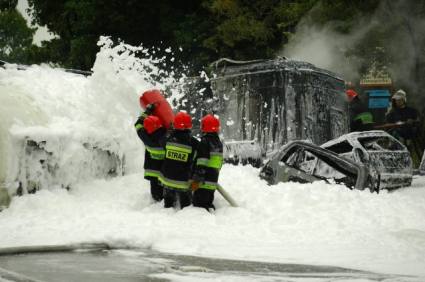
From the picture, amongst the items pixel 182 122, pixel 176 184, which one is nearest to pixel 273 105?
pixel 182 122

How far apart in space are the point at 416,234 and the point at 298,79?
6616mm

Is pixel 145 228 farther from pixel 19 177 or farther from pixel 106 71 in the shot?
pixel 106 71

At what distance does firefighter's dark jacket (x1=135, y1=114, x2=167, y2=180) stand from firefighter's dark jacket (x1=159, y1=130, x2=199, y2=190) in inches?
13.8

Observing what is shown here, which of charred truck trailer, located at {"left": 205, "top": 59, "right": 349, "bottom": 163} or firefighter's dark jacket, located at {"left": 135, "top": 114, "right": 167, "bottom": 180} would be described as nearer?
firefighter's dark jacket, located at {"left": 135, "top": 114, "right": 167, "bottom": 180}

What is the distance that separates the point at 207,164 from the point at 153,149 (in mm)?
919

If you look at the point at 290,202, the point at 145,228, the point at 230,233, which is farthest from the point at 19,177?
the point at 290,202

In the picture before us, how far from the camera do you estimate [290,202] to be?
872cm

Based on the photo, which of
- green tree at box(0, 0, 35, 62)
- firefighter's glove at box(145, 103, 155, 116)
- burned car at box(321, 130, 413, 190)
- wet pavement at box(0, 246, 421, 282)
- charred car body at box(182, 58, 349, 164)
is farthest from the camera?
green tree at box(0, 0, 35, 62)

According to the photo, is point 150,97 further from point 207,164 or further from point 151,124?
point 207,164

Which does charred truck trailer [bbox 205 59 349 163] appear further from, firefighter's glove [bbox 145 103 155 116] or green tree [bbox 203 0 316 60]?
green tree [bbox 203 0 316 60]

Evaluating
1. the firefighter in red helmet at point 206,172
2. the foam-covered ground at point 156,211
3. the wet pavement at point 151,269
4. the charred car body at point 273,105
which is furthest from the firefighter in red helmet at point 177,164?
the charred car body at point 273,105

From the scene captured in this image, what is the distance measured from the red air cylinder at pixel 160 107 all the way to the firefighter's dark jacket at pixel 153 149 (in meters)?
0.35

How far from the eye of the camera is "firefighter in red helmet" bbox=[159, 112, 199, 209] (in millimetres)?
8758

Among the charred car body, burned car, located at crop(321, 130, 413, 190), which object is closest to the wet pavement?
burned car, located at crop(321, 130, 413, 190)
